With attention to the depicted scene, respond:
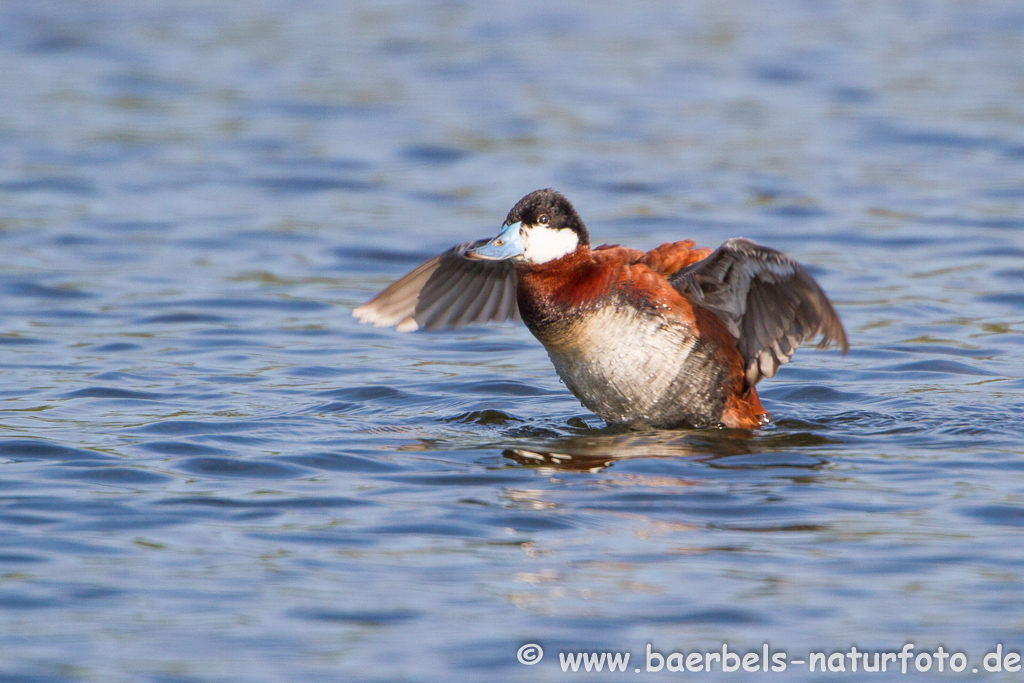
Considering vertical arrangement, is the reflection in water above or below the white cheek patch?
below

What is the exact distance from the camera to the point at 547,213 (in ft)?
22.4

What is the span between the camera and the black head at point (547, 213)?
269 inches

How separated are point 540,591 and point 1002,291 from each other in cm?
629

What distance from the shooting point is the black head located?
6832 mm

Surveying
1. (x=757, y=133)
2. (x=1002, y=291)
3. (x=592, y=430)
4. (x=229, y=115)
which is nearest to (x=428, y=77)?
(x=229, y=115)

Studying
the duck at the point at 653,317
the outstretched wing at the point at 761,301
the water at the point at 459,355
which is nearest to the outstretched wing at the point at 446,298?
the water at the point at 459,355

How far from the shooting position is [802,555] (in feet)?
17.3

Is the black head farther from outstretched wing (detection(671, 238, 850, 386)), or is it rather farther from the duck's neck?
outstretched wing (detection(671, 238, 850, 386))

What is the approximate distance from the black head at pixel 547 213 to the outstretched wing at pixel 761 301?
1.91 ft

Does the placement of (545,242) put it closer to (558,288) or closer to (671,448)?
(558,288)

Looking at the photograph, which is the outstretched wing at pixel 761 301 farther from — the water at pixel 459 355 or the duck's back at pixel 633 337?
the water at pixel 459 355
